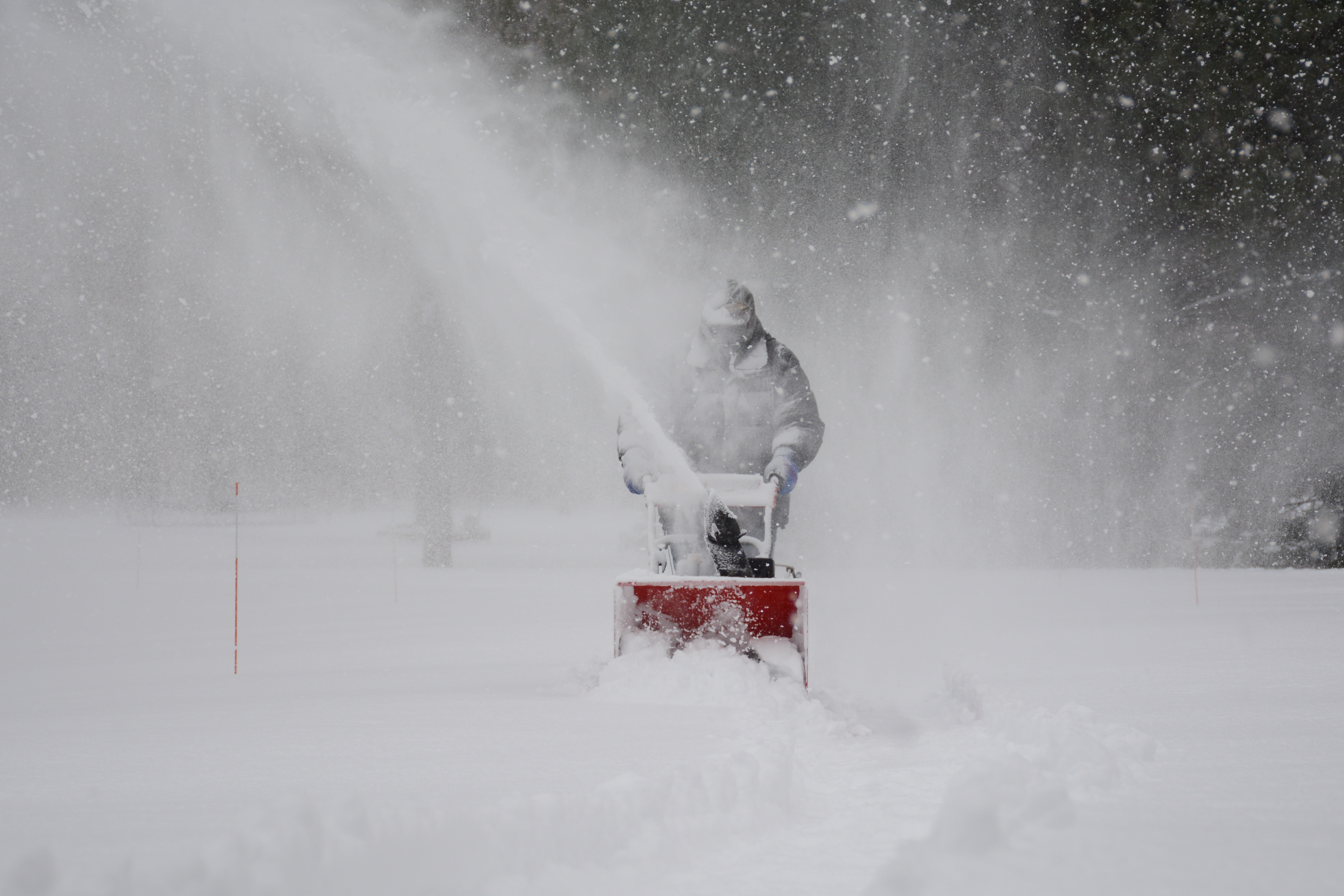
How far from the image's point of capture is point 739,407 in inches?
237

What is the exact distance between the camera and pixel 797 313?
1546 centimetres

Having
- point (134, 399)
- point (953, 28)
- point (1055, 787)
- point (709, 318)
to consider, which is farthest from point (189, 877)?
point (134, 399)

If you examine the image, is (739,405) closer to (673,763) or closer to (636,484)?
(636,484)

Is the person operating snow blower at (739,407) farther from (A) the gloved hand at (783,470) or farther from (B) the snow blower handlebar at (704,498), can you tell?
(B) the snow blower handlebar at (704,498)

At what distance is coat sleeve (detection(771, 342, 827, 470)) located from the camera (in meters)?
5.88

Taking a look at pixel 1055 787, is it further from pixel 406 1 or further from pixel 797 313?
pixel 797 313

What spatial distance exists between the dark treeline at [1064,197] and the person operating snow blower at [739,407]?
8.13m

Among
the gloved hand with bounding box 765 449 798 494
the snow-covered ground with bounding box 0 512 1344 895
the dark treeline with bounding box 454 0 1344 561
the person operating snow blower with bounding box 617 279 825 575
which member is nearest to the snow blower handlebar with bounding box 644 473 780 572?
the gloved hand with bounding box 765 449 798 494

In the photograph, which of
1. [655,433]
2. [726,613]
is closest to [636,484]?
[655,433]

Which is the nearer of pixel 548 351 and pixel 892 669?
pixel 892 669

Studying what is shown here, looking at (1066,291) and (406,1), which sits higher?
(406,1)

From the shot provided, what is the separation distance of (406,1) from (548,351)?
731cm

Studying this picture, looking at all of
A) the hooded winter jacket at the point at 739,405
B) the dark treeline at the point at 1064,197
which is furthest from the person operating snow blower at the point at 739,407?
the dark treeline at the point at 1064,197

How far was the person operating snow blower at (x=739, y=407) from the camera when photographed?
582cm
